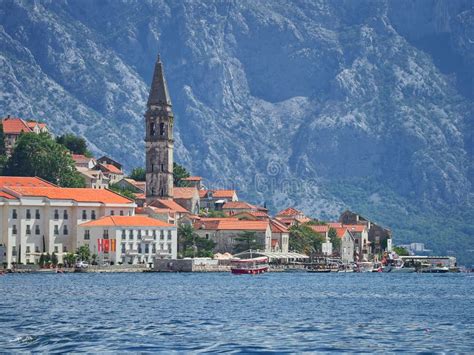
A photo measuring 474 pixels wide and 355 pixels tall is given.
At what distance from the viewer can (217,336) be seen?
88938mm

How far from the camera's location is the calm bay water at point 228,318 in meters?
85.2

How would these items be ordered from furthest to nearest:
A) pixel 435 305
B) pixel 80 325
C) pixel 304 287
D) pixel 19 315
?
pixel 304 287, pixel 435 305, pixel 19 315, pixel 80 325

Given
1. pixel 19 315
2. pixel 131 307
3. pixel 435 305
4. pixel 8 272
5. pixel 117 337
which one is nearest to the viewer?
pixel 117 337

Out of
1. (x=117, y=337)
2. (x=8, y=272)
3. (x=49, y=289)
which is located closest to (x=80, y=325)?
(x=117, y=337)

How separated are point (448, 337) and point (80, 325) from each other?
22510 mm

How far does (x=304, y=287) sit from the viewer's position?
161 meters

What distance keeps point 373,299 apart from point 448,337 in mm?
42269

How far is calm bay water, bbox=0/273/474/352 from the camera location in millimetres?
85188

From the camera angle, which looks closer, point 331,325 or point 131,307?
point 331,325

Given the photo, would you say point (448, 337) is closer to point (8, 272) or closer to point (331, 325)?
point (331, 325)

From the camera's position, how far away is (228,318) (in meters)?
103

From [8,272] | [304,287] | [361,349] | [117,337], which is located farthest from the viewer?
[8,272]

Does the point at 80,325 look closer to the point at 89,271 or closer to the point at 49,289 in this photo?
the point at 49,289

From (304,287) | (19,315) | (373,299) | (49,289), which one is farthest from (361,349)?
(304,287)
